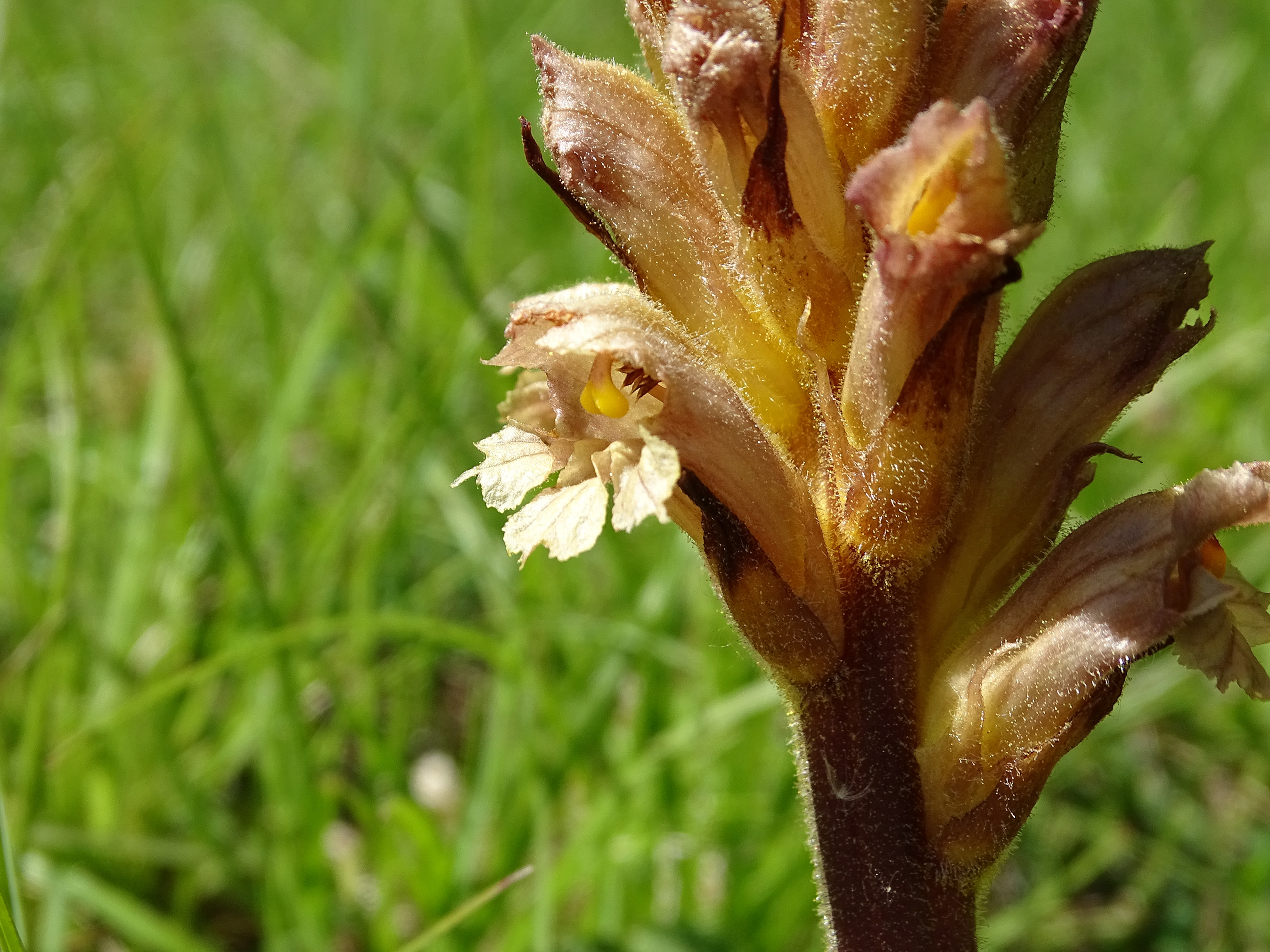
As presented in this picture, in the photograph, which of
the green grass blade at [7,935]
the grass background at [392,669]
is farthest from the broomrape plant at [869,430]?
the green grass blade at [7,935]

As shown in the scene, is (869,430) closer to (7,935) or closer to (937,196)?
(937,196)

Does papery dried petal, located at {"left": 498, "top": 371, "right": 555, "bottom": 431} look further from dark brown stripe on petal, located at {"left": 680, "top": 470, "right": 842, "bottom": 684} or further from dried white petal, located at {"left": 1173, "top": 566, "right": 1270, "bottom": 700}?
dried white petal, located at {"left": 1173, "top": 566, "right": 1270, "bottom": 700}

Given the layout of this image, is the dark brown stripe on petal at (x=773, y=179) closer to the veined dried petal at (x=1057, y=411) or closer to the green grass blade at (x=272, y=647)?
the veined dried petal at (x=1057, y=411)

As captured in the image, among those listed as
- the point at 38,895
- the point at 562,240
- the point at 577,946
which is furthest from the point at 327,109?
the point at 577,946

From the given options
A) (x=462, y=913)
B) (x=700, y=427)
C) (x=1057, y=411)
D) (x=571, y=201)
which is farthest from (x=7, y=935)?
(x=1057, y=411)

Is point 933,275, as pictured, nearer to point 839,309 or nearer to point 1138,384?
point 839,309
